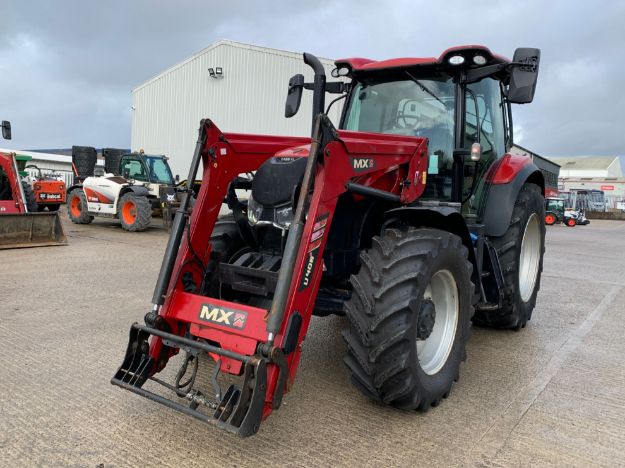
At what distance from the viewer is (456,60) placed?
12.4 feet

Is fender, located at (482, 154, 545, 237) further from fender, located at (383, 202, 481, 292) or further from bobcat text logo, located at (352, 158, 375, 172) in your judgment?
bobcat text logo, located at (352, 158, 375, 172)

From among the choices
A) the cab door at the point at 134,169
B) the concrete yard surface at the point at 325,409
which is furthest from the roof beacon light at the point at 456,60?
the cab door at the point at 134,169

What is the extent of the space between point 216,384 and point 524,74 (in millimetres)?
2859

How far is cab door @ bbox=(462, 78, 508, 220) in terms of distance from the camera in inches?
162

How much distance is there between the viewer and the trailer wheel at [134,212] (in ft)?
39.7

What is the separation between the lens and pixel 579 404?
130 inches

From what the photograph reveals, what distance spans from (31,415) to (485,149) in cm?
383

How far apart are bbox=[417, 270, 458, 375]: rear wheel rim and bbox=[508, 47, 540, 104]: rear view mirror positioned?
1.41 metres

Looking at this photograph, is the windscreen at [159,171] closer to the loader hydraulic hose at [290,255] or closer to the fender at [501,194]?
the fender at [501,194]

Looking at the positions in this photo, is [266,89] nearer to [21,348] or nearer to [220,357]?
[21,348]

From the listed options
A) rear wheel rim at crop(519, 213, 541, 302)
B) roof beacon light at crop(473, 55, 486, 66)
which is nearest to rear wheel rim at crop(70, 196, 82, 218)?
rear wheel rim at crop(519, 213, 541, 302)

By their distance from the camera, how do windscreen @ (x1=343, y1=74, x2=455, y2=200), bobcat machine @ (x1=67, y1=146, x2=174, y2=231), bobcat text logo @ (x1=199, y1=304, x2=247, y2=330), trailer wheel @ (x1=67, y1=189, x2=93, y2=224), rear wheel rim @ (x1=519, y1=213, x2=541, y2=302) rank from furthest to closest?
trailer wheel @ (x1=67, y1=189, x2=93, y2=224), bobcat machine @ (x1=67, y1=146, x2=174, y2=231), rear wheel rim @ (x1=519, y1=213, x2=541, y2=302), windscreen @ (x1=343, y1=74, x2=455, y2=200), bobcat text logo @ (x1=199, y1=304, x2=247, y2=330)

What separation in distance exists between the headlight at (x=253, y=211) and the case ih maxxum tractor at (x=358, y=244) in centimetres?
1

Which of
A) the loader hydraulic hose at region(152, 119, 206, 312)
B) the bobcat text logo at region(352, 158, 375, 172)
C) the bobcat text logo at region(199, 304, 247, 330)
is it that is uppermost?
the bobcat text logo at region(352, 158, 375, 172)
